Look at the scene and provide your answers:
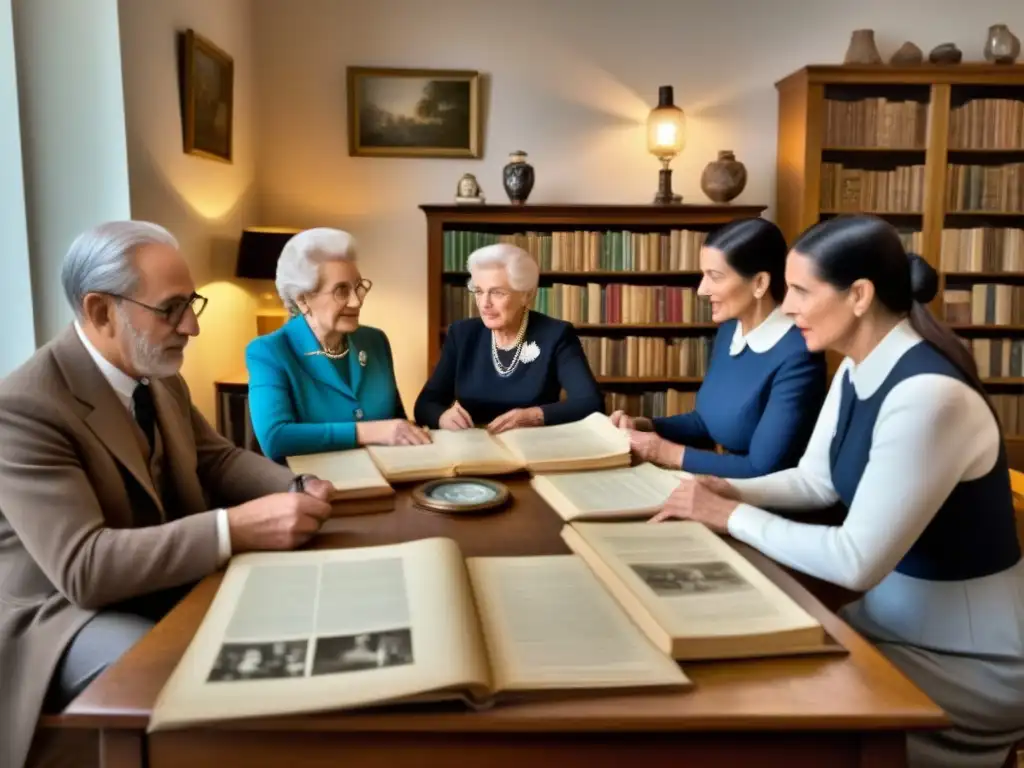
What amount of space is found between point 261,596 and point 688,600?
53 cm

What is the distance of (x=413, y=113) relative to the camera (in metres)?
4.36

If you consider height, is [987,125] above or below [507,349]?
above

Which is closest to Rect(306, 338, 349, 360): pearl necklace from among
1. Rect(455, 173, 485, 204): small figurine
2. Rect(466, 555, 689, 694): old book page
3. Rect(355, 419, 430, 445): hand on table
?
Rect(355, 419, 430, 445): hand on table

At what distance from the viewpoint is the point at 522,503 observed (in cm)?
154

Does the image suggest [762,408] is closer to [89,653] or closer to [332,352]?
[332,352]

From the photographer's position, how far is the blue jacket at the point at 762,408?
1.90 m

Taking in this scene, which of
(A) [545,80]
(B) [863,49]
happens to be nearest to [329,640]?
(A) [545,80]

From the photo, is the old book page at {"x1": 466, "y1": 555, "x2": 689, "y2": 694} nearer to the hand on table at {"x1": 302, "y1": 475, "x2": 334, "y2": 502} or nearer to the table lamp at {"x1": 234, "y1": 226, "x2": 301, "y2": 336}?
the hand on table at {"x1": 302, "y1": 475, "x2": 334, "y2": 502}

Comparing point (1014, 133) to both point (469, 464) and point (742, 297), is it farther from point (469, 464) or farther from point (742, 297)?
point (469, 464)

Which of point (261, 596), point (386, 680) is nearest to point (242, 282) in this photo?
point (261, 596)

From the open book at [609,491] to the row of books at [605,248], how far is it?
8.34ft

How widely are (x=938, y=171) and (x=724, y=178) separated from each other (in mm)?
1069

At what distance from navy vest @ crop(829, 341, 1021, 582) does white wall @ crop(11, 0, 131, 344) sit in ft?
7.84

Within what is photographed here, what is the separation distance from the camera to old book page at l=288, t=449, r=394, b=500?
155cm
